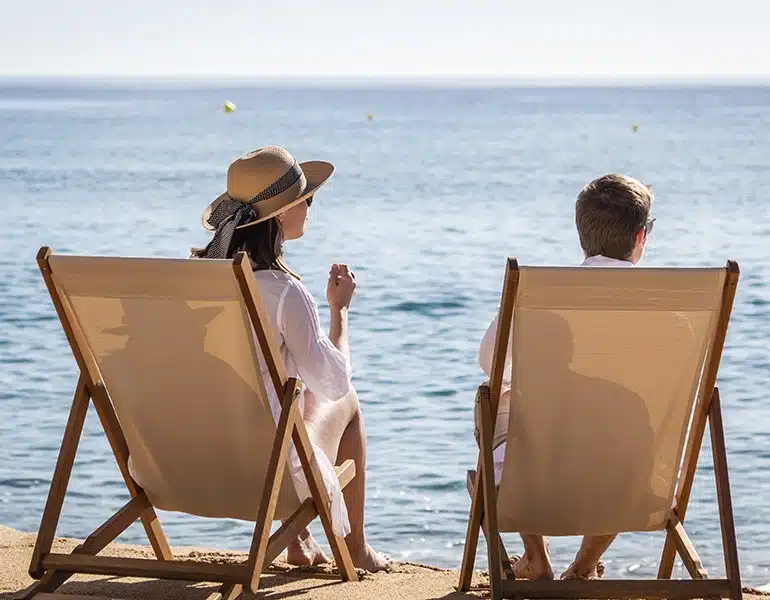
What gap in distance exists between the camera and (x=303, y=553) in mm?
3443

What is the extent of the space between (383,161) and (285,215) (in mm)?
30187

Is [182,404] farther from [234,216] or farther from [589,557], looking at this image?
[589,557]

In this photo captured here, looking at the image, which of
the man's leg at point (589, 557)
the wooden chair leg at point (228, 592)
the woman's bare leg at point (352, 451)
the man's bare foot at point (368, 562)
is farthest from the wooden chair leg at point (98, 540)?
the man's leg at point (589, 557)

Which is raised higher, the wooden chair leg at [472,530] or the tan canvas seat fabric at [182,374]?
the tan canvas seat fabric at [182,374]

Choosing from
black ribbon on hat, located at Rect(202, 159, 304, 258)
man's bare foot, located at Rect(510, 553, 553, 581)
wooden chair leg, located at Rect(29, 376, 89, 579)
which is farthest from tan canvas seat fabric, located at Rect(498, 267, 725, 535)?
wooden chair leg, located at Rect(29, 376, 89, 579)

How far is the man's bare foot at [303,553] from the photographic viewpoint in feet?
11.3

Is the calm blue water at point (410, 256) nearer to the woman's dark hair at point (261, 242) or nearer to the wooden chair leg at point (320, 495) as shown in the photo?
the wooden chair leg at point (320, 495)

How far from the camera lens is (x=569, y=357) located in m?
2.79

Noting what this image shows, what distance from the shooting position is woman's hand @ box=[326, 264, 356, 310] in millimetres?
3326

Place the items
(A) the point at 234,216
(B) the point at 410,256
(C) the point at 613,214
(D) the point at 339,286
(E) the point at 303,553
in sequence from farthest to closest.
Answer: (B) the point at 410,256 < (E) the point at 303,553 < (D) the point at 339,286 < (A) the point at 234,216 < (C) the point at 613,214

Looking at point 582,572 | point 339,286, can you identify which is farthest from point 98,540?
point 582,572

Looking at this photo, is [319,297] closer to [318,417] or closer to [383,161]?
[318,417]

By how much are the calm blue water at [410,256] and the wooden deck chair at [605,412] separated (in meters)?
1.62

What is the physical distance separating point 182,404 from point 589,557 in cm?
104
